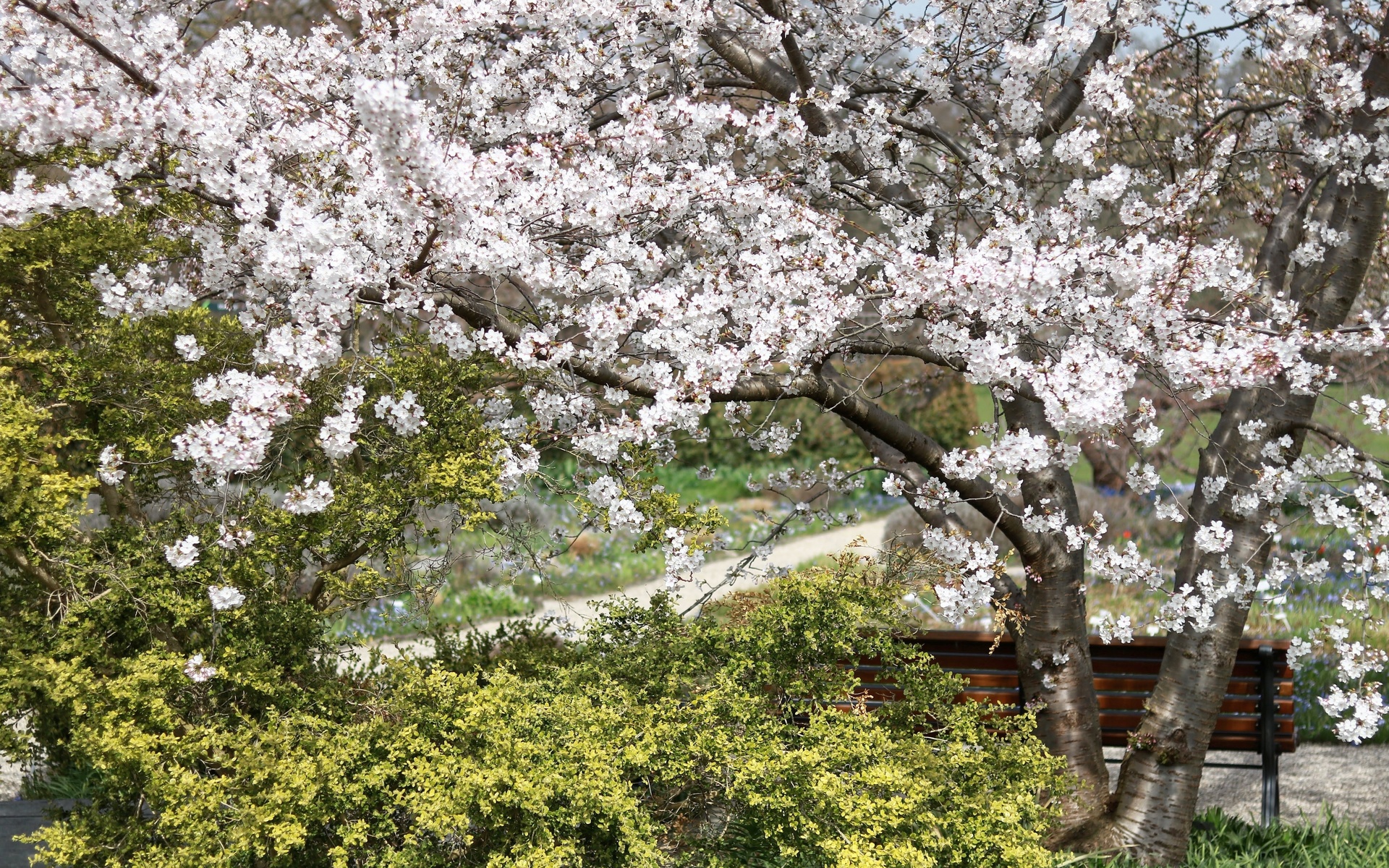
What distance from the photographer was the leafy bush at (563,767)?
3.51 meters

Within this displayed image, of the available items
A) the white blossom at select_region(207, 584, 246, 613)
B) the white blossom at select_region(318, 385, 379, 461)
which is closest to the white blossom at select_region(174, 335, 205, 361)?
the white blossom at select_region(318, 385, 379, 461)

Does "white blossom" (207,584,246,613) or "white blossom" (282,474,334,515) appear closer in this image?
"white blossom" (282,474,334,515)

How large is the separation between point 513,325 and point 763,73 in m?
1.65

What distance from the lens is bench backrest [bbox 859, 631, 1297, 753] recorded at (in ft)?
16.3

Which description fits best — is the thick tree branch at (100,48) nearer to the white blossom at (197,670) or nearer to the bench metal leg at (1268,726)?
the white blossom at (197,670)

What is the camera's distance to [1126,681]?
5.07 metres

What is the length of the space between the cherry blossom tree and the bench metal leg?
1.83ft

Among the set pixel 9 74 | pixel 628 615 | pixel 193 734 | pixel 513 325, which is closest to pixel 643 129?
pixel 513 325

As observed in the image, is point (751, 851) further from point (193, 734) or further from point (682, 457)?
point (682, 457)

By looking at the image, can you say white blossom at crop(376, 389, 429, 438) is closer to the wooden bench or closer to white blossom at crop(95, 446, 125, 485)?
white blossom at crop(95, 446, 125, 485)

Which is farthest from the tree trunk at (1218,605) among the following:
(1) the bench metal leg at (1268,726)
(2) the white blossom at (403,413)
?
(2) the white blossom at (403,413)

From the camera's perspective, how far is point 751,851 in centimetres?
409

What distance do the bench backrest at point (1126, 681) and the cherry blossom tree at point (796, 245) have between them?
0.36 m

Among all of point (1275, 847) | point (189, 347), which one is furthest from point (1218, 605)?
point (189, 347)
